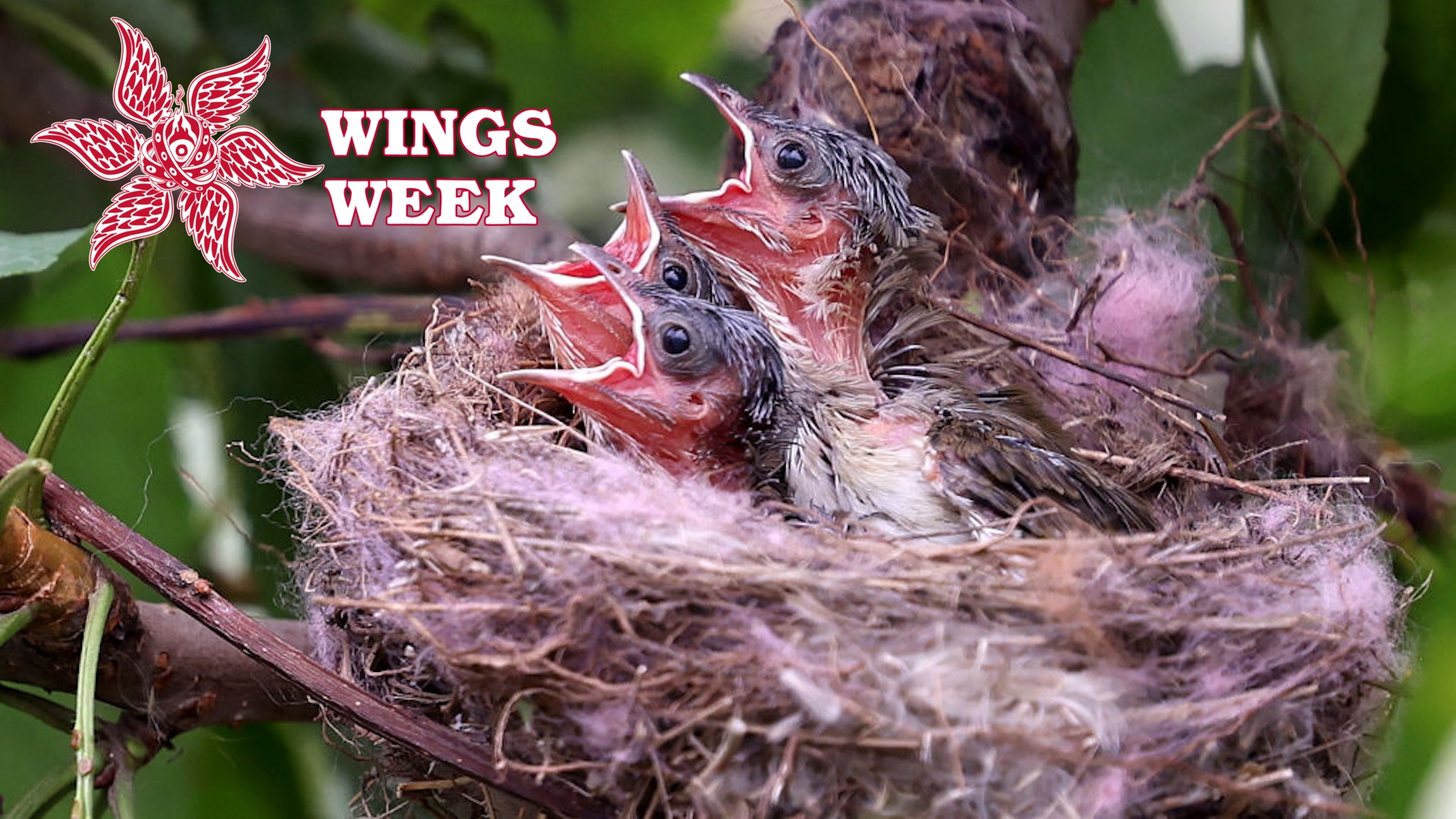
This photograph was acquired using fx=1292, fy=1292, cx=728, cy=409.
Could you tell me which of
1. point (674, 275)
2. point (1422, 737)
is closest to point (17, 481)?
point (674, 275)

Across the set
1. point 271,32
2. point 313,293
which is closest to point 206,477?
point 313,293

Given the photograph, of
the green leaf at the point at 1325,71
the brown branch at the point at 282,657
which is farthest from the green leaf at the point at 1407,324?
the brown branch at the point at 282,657

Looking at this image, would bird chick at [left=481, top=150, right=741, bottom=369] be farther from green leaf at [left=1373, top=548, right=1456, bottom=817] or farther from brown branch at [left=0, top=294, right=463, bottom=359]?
green leaf at [left=1373, top=548, right=1456, bottom=817]

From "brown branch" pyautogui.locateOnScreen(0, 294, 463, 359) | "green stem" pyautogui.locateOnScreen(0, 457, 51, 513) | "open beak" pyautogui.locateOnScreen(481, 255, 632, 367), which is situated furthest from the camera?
"brown branch" pyautogui.locateOnScreen(0, 294, 463, 359)

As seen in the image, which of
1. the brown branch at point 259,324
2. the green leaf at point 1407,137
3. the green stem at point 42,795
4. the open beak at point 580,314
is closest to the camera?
the green stem at point 42,795

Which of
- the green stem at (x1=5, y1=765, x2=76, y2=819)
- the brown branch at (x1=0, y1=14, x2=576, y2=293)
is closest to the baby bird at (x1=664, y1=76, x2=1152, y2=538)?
the brown branch at (x1=0, y1=14, x2=576, y2=293)

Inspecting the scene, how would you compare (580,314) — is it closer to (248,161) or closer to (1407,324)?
(248,161)

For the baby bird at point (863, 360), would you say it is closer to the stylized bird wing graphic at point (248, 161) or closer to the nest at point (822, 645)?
the nest at point (822, 645)
